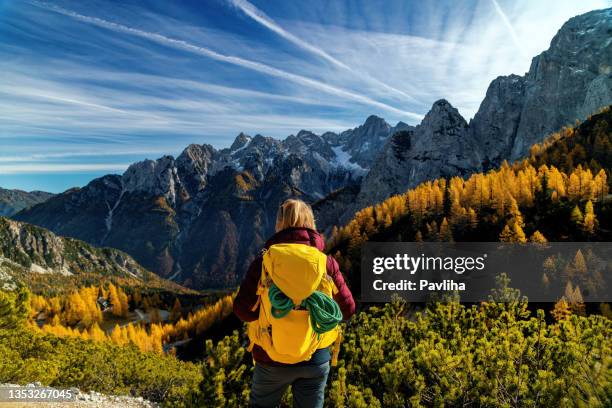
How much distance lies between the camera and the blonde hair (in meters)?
6.10

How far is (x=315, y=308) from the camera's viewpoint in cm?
554

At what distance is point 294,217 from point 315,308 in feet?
4.80

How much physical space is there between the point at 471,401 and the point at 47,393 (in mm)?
16094

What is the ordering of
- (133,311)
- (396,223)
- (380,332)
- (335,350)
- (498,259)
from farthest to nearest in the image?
(133,311) → (396,223) → (498,259) → (380,332) → (335,350)

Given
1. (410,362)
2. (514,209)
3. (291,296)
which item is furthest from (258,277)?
(514,209)

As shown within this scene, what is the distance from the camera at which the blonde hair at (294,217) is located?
6098mm

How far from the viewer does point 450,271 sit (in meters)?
117

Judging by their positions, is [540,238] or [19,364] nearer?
[19,364]

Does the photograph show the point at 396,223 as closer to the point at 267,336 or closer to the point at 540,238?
the point at 540,238

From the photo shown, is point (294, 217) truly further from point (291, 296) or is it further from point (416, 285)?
point (416, 285)

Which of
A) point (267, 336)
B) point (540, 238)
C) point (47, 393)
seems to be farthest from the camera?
point (540, 238)

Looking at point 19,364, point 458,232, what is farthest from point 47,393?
point 458,232

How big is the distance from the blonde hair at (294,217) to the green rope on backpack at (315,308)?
1.04m

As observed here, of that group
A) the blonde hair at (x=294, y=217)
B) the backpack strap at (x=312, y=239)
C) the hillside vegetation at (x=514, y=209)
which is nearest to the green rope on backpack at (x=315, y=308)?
the backpack strap at (x=312, y=239)
